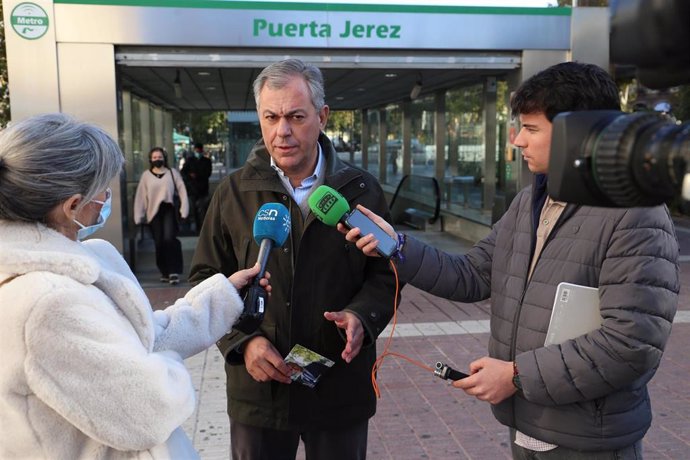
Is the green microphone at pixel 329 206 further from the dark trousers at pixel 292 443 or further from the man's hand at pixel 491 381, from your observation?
the dark trousers at pixel 292 443

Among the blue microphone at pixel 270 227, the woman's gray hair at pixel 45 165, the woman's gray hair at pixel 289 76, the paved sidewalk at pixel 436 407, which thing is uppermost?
the woman's gray hair at pixel 289 76

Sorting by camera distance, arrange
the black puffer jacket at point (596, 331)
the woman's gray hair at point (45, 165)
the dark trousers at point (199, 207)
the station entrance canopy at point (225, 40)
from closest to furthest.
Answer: the woman's gray hair at point (45, 165), the black puffer jacket at point (596, 331), the station entrance canopy at point (225, 40), the dark trousers at point (199, 207)

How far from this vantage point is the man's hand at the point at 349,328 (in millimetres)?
2291

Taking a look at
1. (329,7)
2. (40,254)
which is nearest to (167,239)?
(329,7)

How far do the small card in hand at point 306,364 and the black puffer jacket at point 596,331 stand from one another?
62 centimetres

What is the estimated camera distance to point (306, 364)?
2.37 meters

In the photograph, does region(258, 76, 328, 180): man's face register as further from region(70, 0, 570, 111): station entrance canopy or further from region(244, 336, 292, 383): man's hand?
region(70, 0, 570, 111): station entrance canopy

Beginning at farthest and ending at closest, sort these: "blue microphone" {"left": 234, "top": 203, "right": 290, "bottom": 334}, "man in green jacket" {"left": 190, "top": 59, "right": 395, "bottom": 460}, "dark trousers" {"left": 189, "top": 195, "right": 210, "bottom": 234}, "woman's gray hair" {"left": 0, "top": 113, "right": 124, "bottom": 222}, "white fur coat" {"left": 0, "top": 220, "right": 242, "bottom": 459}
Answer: "dark trousers" {"left": 189, "top": 195, "right": 210, "bottom": 234}, "man in green jacket" {"left": 190, "top": 59, "right": 395, "bottom": 460}, "blue microphone" {"left": 234, "top": 203, "right": 290, "bottom": 334}, "woman's gray hair" {"left": 0, "top": 113, "right": 124, "bottom": 222}, "white fur coat" {"left": 0, "top": 220, "right": 242, "bottom": 459}

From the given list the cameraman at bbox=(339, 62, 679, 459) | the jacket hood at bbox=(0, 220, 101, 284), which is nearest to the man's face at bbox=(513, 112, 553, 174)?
the cameraman at bbox=(339, 62, 679, 459)

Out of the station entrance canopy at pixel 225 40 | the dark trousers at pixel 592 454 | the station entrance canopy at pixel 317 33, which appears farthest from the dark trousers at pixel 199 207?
the dark trousers at pixel 592 454

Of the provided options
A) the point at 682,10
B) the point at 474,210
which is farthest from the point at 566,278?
the point at 474,210

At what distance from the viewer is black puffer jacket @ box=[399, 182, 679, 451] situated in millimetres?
1844

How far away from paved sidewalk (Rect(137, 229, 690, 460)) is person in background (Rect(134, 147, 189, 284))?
3.30m

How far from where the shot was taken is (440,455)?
387 centimetres
